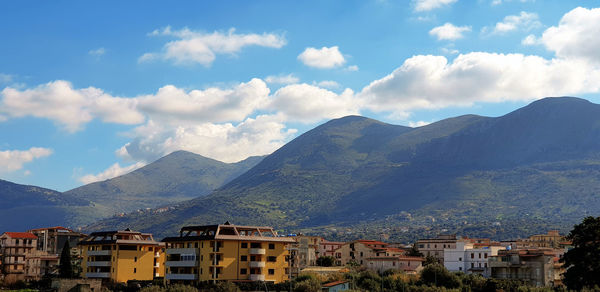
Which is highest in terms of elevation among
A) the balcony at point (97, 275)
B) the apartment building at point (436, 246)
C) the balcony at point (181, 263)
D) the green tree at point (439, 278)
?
the apartment building at point (436, 246)

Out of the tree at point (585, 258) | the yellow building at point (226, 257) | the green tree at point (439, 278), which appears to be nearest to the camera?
the tree at point (585, 258)

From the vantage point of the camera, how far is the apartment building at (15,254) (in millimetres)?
→ 163250

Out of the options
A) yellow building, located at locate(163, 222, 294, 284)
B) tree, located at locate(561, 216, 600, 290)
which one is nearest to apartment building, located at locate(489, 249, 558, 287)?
tree, located at locate(561, 216, 600, 290)

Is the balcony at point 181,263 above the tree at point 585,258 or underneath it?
underneath

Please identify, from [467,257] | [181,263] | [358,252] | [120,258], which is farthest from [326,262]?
[181,263]

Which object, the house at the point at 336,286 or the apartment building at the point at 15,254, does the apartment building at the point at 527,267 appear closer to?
the house at the point at 336,286

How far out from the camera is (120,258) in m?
142

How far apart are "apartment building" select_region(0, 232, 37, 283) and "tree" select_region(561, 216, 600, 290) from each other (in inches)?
4526

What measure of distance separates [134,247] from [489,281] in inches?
2746

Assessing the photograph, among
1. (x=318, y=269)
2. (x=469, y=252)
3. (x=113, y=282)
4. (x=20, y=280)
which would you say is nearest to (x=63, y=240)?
(x=20, y=280)

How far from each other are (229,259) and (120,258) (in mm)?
29408

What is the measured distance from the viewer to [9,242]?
16775 cm

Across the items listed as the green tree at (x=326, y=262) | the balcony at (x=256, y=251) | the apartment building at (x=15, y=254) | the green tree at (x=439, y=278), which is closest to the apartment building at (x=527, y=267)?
the green tree at (x=439, y=278)

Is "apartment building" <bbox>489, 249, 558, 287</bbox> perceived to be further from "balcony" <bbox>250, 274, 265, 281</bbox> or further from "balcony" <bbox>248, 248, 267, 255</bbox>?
"balcony" <bbox>248, 248, 267, 255</bbox>
